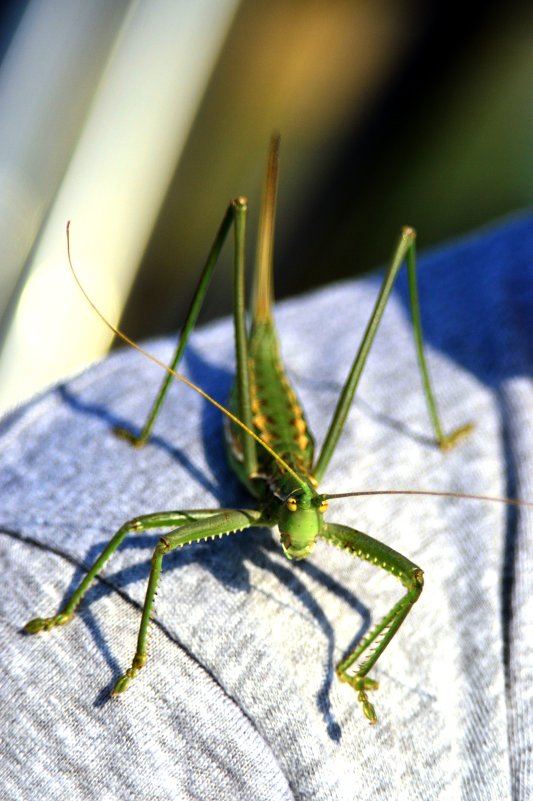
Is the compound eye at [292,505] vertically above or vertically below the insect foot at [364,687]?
above

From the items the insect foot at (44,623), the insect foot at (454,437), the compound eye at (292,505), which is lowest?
the insect foot at (44,623)

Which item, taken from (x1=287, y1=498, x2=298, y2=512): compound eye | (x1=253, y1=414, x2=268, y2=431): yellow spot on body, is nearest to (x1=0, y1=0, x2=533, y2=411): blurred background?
(x1=253, y1=414, x2=268, y2=431): yellow spot on body

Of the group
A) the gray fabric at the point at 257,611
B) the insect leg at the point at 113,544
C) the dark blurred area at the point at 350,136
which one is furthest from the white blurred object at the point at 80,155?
the insect leg at the point at 113,544

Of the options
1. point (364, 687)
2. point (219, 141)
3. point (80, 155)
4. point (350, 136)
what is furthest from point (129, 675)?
point (350, 136)

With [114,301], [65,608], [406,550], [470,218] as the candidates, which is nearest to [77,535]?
[65,608]

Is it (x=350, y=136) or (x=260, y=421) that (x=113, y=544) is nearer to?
(x=260, y=421)

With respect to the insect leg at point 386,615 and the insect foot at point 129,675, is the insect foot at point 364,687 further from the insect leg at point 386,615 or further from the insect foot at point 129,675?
the insect foot at point 129,675

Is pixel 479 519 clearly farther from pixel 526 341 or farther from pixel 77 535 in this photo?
pixel 77 535
